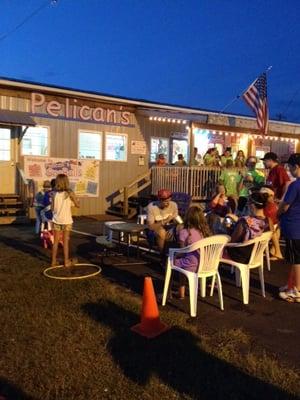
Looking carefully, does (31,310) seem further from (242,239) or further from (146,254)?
(146,254)

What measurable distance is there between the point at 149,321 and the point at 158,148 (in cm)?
1228

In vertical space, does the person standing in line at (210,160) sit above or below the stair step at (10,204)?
above

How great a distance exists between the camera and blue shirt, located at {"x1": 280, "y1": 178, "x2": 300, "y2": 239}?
17.7 feet

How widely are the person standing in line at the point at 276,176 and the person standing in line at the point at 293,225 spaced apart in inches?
83.3

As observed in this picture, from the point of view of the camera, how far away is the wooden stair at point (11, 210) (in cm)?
1193

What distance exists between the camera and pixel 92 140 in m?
14.4

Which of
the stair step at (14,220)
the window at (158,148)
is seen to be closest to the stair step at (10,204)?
the stair step at (14,220)

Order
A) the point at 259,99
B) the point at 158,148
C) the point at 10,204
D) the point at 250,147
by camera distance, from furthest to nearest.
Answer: the point at 250,147 → the point at 158,148 → the point at 259,99 → the point at 10,204

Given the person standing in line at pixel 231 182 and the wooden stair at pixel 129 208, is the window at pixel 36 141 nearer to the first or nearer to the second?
the wooden stair at pixel 129 208

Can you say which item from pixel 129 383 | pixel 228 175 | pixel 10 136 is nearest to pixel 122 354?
pixel 129 383

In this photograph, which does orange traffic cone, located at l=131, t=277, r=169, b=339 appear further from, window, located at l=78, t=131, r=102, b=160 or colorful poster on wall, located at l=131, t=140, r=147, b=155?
colorful poster on wall, located at l=131, t=140, r=147, b=155

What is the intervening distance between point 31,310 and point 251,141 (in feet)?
50.9

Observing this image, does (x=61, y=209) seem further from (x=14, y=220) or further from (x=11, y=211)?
(x=11, y=211)

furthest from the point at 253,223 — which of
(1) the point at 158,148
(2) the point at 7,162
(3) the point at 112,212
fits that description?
(1) the point at 158,148
